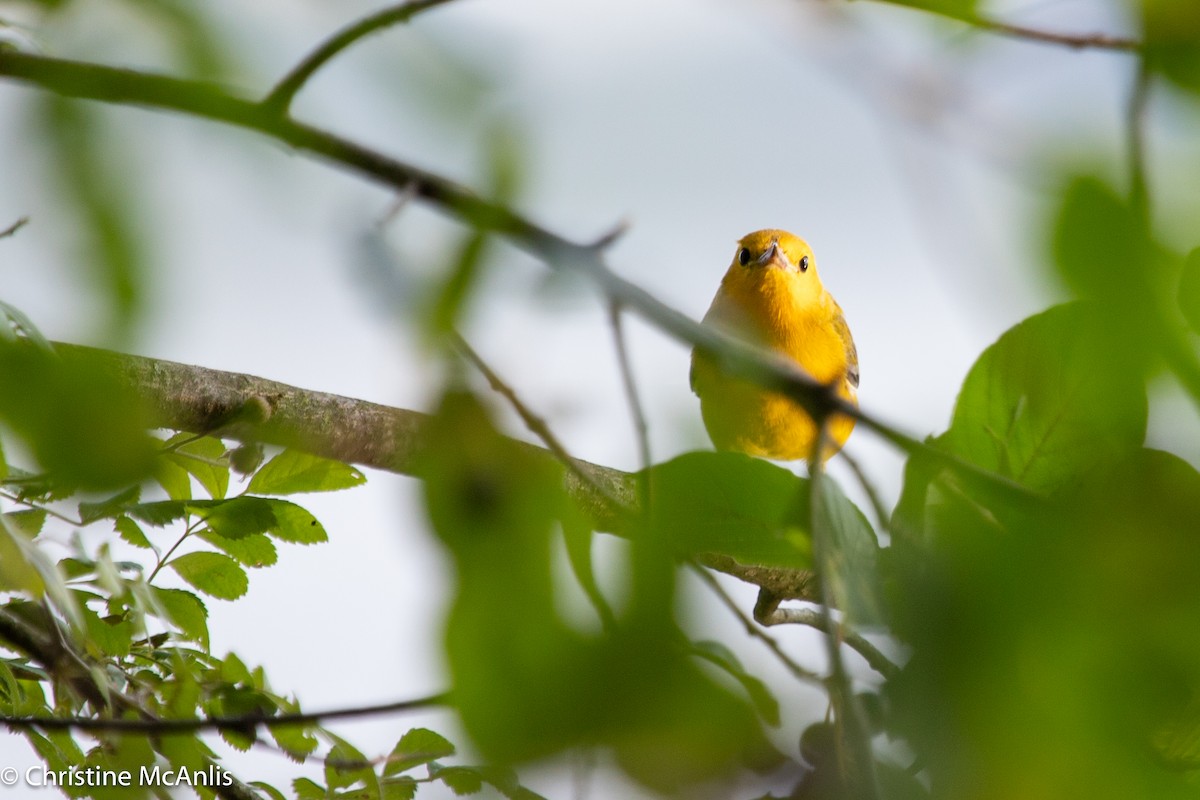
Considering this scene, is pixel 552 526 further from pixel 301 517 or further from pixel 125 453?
pixel 301 517

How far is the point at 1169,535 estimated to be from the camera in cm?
38

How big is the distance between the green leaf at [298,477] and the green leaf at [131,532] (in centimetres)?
13

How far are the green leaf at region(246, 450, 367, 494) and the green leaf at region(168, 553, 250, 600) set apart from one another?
110mm

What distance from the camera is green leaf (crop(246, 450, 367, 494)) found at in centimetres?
138

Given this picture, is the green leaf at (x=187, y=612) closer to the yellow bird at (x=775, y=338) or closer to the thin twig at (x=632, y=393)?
the thin twig at (x=632, y=393)

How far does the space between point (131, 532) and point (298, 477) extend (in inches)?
7.7

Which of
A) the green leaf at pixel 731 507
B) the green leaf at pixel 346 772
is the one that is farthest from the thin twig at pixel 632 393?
the green leaf at pixel 346 772

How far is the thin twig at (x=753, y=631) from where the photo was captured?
0.37 m

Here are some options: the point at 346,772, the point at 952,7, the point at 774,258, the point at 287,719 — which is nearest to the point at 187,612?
the point at 346,772

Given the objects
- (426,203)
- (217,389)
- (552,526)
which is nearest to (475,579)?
(552,526)

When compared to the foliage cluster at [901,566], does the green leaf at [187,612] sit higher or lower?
higher

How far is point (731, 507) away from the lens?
19.0 inches

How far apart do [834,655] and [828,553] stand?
0.08 metres

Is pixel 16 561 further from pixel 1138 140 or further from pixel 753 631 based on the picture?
pixel 1138 140
